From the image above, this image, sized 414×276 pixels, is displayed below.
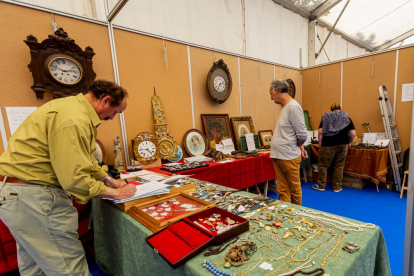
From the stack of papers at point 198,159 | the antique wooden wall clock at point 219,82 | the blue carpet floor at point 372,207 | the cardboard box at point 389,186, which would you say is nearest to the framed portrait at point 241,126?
the antique wooden wall clock at point 219,82

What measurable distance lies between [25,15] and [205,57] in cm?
214

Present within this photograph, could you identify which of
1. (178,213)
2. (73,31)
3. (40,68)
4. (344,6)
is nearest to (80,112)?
(178,213)

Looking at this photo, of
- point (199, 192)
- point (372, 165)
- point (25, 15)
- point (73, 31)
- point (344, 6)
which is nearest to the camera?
point (199, 192)

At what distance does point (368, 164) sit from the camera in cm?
351

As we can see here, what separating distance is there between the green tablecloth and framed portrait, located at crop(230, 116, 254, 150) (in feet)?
7.94

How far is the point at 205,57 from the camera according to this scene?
3.15 meters

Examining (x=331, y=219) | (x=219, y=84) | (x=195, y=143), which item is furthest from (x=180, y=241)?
(x=219, y=84)

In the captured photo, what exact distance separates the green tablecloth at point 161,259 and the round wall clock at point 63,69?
1259 millimetres

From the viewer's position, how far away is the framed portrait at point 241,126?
11.3ft

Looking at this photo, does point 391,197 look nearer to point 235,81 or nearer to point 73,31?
point 235,81

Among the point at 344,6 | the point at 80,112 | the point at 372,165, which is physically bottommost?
the point at 372,165

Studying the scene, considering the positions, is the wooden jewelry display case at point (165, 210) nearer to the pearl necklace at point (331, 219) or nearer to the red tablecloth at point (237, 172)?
the pearl necklace at point (331, 219)

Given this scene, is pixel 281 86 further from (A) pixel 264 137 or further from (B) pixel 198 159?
(A) pixel 264 137

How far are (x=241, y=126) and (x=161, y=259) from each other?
2.96 meters
